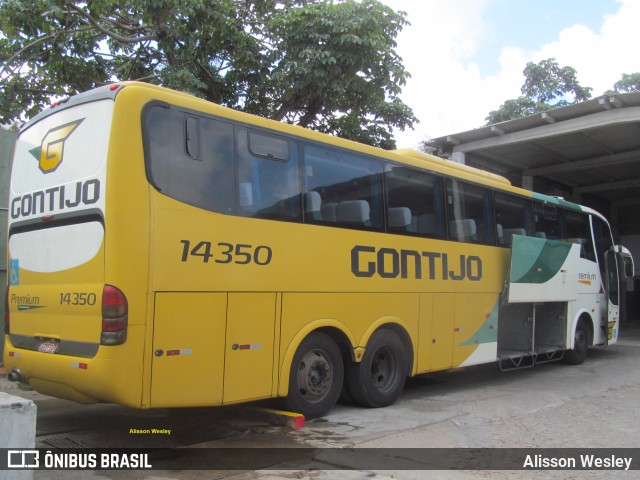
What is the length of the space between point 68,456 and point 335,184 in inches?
158

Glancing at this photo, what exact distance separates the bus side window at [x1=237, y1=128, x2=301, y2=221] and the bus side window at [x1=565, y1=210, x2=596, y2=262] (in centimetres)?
737

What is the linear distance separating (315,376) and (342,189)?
2.27 m

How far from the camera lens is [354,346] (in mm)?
6746

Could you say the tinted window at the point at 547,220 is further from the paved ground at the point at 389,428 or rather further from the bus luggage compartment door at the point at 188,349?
the bus luggage compartment door at the point at 188,349

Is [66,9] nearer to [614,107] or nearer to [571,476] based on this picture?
[571,476]

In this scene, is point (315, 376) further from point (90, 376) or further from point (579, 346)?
point (579, 346)

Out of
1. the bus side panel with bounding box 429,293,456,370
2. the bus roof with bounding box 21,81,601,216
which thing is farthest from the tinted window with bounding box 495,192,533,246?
the bus side panel with bounding box 429,293,456,370

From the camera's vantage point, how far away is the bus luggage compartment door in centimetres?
484

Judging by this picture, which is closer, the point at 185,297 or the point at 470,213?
the point at 185,297

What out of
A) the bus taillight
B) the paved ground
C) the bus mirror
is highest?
the bus mirror

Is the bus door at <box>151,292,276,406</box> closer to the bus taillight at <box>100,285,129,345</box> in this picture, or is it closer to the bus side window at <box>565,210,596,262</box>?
the bus taillight at <box>100,285,129,345</box>

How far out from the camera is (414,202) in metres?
7.82

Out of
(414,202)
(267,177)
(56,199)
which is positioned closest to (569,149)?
(414,202)

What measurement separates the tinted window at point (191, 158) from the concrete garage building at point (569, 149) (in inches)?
428
